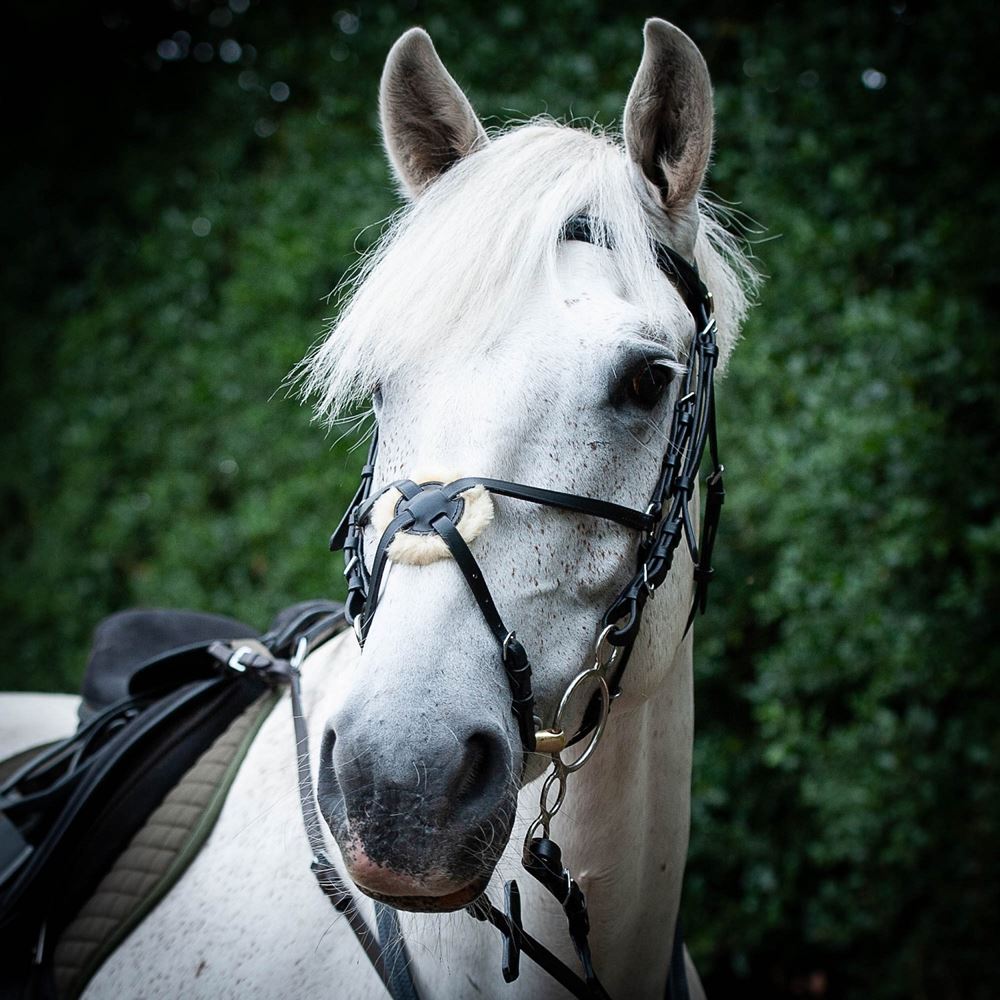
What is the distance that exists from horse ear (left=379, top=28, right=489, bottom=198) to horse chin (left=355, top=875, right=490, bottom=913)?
1.23 metres

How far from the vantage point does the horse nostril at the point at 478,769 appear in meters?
1.11

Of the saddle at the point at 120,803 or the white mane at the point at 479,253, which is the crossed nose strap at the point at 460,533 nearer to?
the white mane at the point at 479,253

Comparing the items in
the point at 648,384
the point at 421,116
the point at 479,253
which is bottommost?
the point at 648,384

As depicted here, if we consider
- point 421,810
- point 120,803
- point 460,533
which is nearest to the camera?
point 421,810

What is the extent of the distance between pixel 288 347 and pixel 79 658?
229 centimetres

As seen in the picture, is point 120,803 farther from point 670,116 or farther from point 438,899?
point 670,116

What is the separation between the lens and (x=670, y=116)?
4.94ft

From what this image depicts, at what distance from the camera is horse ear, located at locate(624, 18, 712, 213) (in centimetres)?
144

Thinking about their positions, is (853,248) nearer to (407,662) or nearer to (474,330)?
(474,330)

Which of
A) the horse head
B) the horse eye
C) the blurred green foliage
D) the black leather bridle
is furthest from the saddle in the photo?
the blurred green foliage

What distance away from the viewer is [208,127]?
17.7 ft

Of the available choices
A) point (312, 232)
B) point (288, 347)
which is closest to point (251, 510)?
point (288, 347)

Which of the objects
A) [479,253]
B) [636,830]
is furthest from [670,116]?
[636,830]

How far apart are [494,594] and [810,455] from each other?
2.31 metres
